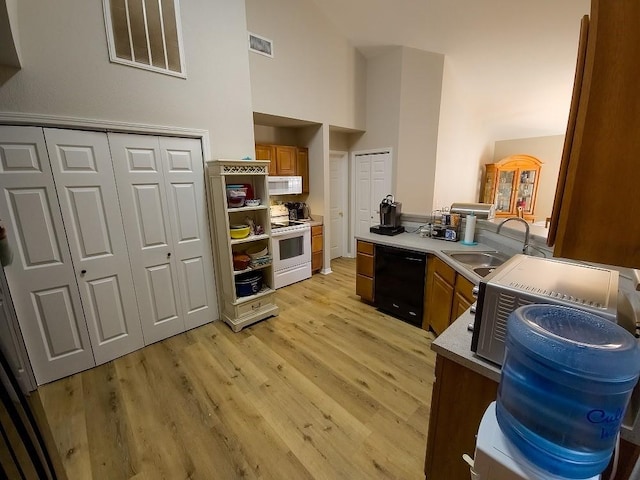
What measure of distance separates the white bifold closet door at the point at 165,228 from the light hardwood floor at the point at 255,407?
0.31 m

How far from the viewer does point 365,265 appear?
3148mm

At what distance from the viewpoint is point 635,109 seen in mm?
643

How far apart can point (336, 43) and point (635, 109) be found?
4.31m

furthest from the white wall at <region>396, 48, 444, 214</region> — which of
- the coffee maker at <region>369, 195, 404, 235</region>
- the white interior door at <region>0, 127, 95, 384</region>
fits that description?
the white interior door at <region>0, 127, 95, 384</region>

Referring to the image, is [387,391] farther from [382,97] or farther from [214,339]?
[382,97]

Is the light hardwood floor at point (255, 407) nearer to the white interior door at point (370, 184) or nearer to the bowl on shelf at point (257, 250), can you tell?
the bowl on shelf at point (257, 250)

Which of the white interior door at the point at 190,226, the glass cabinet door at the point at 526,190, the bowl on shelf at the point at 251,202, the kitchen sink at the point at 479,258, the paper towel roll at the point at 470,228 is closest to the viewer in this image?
the kitchen sink at the point at 479,258

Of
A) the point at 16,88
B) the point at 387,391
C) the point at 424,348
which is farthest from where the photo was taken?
the point at 424,348

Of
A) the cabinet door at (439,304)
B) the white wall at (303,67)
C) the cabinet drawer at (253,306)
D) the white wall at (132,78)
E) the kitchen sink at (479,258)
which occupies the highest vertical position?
the white wall at (303,67)

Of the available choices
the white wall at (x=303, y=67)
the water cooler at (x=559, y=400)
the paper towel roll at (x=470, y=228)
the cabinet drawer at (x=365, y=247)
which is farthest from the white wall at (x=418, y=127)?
the water cooler at (x=559, y=400)

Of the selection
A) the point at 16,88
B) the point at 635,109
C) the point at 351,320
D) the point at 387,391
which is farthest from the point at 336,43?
the point at 387,391

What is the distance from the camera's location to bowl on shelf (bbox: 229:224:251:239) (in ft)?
8.94

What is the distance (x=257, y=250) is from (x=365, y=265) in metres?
1.28

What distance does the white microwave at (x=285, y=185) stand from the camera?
3.95 m
